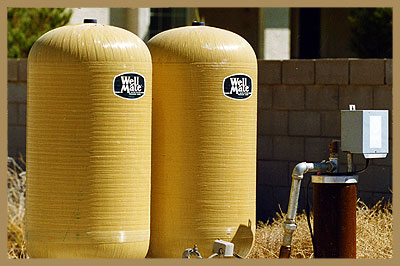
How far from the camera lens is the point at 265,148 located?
28.3ft

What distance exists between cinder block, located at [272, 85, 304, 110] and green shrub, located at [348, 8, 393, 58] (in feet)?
17.3

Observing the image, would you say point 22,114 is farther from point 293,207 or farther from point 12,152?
point 293,207

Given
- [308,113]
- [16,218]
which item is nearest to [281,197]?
[308,113]

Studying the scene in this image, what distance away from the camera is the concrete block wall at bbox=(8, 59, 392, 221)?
796cm

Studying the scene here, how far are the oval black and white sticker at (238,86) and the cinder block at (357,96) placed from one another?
2209mm

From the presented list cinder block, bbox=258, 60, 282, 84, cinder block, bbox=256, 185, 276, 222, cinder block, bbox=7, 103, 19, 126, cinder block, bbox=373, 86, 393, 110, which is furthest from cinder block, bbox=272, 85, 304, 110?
cinder block, bbox=7, 103, 19, 126

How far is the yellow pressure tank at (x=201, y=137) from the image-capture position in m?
6.05

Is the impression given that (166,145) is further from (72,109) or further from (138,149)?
(72,109)

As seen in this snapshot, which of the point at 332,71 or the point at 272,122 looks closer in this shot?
the point at 332,71

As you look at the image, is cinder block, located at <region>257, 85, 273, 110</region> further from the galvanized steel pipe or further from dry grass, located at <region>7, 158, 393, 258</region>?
the galvanized steel pipe

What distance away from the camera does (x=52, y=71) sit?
18.6ft

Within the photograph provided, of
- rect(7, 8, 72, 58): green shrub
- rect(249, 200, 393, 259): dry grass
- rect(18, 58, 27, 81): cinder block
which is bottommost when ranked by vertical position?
rect(249, 200, 393, 259): dry grass

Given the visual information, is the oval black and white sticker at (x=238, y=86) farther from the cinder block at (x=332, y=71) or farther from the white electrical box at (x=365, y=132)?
the cinder block at (x=332, y=71)

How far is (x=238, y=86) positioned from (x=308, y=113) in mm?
2397
